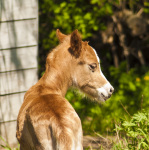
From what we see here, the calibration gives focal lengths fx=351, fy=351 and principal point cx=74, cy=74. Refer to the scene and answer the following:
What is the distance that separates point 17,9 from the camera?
5.09 meters

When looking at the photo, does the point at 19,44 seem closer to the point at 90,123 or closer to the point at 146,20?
the point at 90,123

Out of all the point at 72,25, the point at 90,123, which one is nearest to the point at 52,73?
the point at 90,123

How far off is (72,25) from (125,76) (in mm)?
1597

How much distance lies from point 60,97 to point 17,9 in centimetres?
210

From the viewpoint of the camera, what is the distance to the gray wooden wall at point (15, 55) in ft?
16.7

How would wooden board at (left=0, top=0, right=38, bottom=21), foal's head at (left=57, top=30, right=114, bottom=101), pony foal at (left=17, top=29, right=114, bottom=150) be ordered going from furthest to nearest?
1. wooden board at (left=0, top=0, right=38, bottom=21)
2. foal's head at (left=57, top=30, right=114, bottom=101)
3. pony foal at (left=17, top=29, right=114, bottom=150)

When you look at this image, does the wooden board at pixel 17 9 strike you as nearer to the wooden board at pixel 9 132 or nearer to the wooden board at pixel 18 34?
the wooden board at pixel 18 34

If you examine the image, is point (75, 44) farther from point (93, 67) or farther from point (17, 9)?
point (17, 9)

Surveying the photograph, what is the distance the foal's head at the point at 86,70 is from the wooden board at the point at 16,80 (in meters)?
1.40

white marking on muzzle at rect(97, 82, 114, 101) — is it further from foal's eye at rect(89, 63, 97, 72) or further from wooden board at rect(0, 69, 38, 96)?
wooden board at rect(0, 69, 38, 96)

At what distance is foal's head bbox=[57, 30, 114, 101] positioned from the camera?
4055 mm

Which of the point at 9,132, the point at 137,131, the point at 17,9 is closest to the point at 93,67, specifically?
the point at 137,131

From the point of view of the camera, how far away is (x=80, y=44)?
3988mm

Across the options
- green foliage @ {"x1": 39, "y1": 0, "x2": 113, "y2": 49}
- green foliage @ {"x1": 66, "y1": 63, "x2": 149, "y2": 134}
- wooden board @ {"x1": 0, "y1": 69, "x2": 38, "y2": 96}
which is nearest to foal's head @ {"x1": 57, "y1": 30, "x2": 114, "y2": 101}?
wooden board @ {"x1": 0, "y1": 69, "x2": 38, "y2": 96}
